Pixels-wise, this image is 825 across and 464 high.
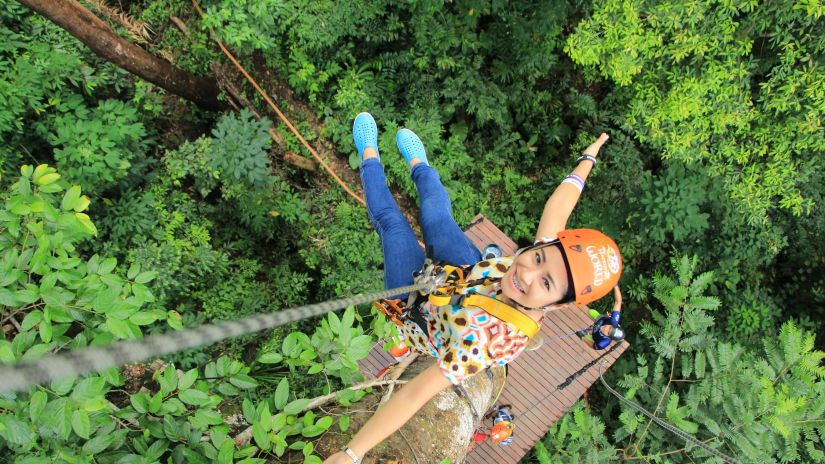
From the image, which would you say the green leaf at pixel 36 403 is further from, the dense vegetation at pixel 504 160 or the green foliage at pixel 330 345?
the dense vegetation at pixel 504 160

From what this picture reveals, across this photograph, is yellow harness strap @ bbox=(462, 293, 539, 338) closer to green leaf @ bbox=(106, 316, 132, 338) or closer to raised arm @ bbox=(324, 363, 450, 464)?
raised arm @ bbox=(324, 363, 450, 464)

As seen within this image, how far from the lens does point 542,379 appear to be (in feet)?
16.8

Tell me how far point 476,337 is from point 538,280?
461mm

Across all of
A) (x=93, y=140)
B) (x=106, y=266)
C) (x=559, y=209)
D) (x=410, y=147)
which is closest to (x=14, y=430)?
(x=106, y=266)

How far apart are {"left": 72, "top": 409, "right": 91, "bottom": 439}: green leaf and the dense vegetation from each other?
2.53m

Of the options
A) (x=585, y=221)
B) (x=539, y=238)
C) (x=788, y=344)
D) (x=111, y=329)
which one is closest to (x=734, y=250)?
(x=788, y=344)

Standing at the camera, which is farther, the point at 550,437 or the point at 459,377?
the point at 550,437

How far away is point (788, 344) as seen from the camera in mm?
5309

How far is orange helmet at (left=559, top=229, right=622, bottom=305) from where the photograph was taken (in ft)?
8.39

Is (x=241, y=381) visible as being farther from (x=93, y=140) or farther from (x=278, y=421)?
(x=93, y=140)

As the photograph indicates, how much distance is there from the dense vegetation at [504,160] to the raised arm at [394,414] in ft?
7.69

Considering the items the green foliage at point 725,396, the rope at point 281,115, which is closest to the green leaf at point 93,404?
the rope at point 281,115

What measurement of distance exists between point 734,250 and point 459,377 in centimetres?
536

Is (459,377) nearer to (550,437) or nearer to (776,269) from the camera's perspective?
(550,437)
